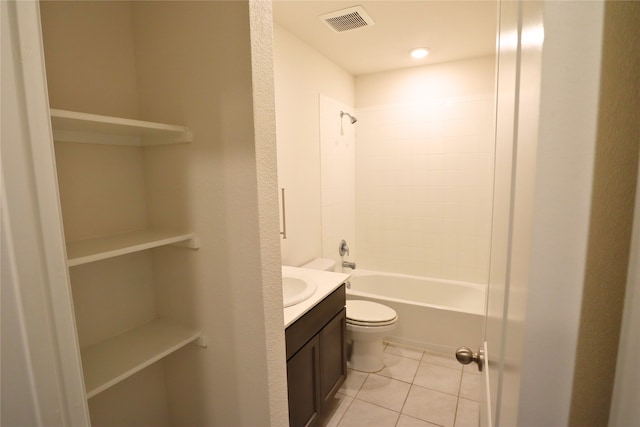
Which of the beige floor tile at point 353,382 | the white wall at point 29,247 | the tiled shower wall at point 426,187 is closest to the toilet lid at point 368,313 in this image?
the beige floor tile at point 353,382

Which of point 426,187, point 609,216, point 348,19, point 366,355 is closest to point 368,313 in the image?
point 366,355

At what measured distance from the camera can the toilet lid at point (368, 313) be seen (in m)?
2.28

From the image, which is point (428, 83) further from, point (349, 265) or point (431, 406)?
point (431, 406)

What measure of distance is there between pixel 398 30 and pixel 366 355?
8.16ft

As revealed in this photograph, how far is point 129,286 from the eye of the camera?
1.29 m

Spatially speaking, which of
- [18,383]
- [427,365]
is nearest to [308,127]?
[427,365]

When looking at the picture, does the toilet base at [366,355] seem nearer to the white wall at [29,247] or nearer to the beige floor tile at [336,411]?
the beige floor tile at [336,411]

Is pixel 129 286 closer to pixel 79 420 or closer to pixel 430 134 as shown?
pixel 79 420

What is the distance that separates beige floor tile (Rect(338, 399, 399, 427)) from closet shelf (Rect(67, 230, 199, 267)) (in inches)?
60.1

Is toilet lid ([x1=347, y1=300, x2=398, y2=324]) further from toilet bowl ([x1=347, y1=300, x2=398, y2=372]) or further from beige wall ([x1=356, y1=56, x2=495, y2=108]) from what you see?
beige wall ([x1=356, y1=56, x2=495, y2=108])

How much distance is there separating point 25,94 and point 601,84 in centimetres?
78

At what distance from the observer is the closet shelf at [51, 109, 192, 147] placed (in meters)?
0.91

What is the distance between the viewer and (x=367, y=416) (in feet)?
6.47

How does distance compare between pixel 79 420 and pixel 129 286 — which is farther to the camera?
pixel 129 286
